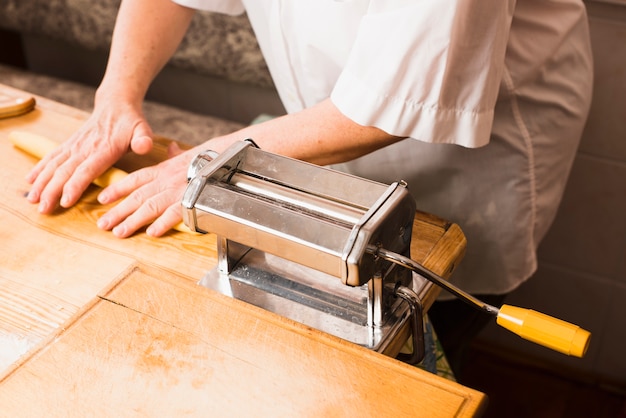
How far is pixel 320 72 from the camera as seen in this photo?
47.1 inches

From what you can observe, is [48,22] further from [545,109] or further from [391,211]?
[391,211]

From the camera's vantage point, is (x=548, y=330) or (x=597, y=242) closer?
(x=548, y=330)

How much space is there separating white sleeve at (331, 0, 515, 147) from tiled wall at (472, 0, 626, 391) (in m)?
0.74

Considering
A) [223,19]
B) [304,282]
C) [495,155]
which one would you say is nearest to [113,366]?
[304,282]

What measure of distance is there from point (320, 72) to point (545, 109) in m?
0.42

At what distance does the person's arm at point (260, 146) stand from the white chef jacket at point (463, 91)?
49 mm

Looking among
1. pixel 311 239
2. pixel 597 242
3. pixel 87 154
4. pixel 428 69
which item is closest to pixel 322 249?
pixel 311 239

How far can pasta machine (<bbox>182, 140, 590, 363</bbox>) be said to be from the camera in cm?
73

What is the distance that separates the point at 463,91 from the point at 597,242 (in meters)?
1.05

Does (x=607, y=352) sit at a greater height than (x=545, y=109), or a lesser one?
lesser

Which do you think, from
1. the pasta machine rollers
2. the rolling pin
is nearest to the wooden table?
the pasta machine rollers

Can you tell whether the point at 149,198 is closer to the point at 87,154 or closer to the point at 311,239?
the point at 87,154

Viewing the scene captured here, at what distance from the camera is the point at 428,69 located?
0.94 metres

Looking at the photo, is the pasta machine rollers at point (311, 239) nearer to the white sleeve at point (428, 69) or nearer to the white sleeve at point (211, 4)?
the white sleeve at point (428, 69)
